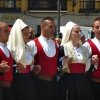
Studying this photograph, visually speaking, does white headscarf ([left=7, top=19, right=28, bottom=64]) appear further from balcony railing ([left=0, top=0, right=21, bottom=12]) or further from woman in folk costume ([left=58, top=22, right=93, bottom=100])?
balcony railing ([left=0, top=0, right=21, bottom=12])

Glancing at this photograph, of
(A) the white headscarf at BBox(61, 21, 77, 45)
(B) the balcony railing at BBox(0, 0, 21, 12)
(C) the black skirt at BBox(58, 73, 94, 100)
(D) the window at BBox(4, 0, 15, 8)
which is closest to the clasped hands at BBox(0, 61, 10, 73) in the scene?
(C) the black skirt at BBox(58, 73, 94, 100)

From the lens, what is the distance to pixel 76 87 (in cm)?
456

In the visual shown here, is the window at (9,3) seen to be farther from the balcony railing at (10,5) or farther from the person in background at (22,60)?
the person in background at (22,60)

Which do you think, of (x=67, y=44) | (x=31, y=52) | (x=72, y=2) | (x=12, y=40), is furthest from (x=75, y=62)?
(x=72, y=2)

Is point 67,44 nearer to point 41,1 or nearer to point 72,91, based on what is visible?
point 72,91

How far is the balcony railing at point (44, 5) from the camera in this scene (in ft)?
71.5

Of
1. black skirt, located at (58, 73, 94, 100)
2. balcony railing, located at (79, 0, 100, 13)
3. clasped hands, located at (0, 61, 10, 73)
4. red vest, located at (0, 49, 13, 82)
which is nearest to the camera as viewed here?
clasped hands, located at (0, 61, 10, 73)

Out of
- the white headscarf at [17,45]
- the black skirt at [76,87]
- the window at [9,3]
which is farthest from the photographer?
the window at [9,3]

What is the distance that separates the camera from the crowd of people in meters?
4.46

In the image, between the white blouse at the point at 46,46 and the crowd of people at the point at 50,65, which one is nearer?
the crowd of people at the point at 50,65

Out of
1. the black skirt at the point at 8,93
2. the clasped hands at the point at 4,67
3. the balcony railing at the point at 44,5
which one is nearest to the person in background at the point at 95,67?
the black skirt at the point at 8,93

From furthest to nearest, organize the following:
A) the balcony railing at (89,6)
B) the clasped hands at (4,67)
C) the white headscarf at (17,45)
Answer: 1. the balcony railing at (89,6)
2. the white headscarf at (17,45)
3. the clasped hands at (4,67)

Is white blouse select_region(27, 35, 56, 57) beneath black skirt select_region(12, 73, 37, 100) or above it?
above

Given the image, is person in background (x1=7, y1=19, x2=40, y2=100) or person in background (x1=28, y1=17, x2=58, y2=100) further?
person in background (x1=28, y1=17, x2=58, y2=100)
